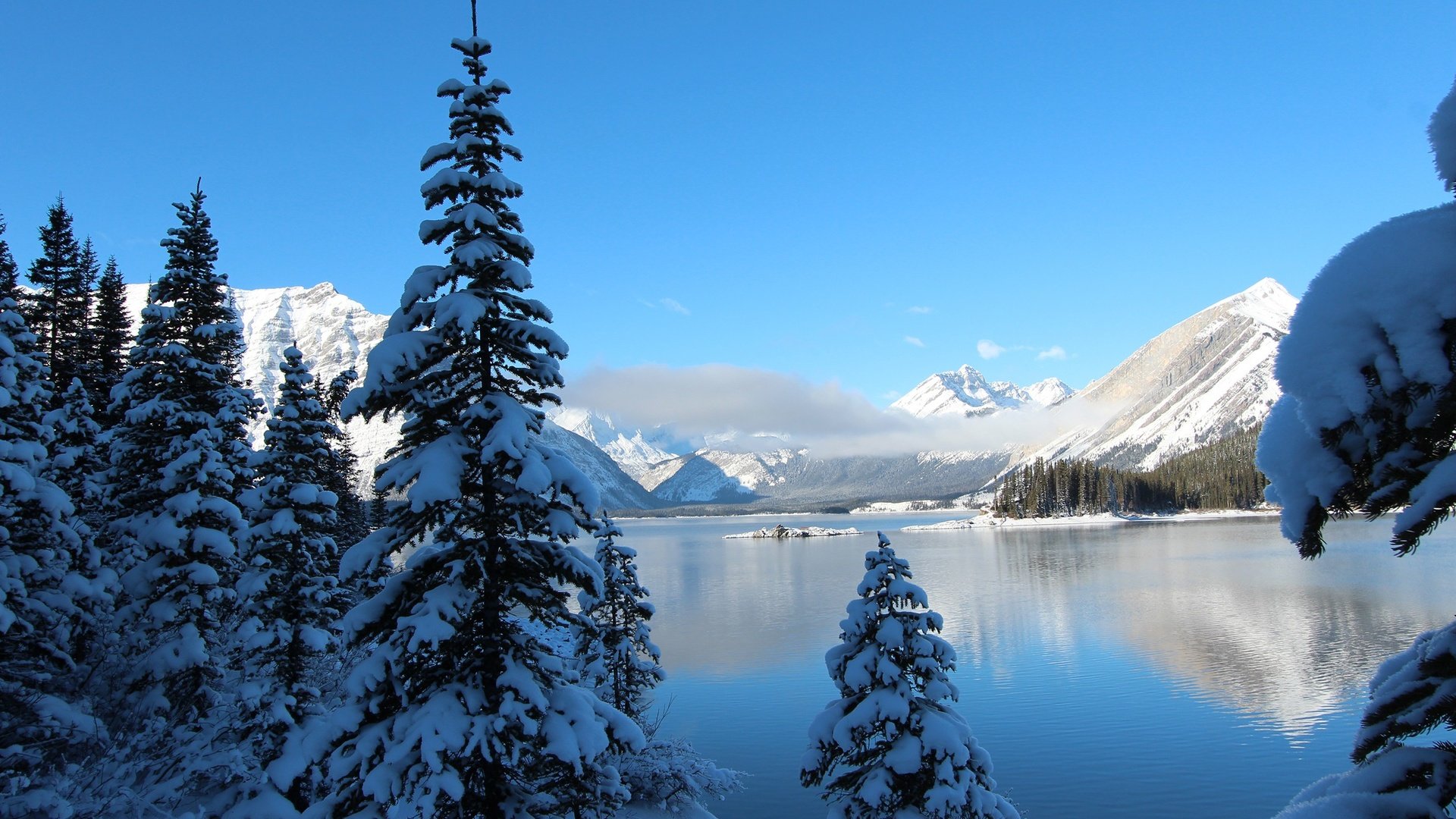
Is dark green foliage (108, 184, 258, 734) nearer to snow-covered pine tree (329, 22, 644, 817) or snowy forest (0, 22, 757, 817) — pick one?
snowy forest (0, 22, 757, 817)

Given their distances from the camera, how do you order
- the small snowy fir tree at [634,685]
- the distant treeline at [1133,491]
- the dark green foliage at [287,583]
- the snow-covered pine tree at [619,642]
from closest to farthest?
the dark green foliage at [287,583]
the small snowy fir tree at [634,685]
the snow-covered pine tree at [619,642]
the distant treeline at [1133,491]

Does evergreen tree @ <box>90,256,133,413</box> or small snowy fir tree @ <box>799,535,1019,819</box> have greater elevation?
evergreen tree @ <box>90,256,133,413</box>

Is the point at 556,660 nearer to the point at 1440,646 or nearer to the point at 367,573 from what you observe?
the point at 367,573

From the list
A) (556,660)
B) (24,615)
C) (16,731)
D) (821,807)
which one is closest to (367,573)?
(556,660)

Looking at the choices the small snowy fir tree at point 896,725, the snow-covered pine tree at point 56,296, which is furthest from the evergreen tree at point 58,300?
the small snowy fir tree at point 896,725

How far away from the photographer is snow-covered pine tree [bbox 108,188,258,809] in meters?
22.9

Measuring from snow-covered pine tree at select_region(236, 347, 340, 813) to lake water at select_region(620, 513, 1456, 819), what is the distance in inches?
548

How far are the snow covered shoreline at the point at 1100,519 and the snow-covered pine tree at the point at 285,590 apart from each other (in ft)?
540

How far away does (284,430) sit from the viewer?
79.3 feet

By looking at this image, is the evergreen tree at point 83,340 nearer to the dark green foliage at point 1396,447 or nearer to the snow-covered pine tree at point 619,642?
the snow-covered pine tree at point 619,642

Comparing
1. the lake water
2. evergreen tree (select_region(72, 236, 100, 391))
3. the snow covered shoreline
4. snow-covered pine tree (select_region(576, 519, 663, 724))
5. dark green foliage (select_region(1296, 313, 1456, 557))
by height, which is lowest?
the lake water

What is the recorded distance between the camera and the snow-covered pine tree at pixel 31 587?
1780 cm

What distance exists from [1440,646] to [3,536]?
25831 mm

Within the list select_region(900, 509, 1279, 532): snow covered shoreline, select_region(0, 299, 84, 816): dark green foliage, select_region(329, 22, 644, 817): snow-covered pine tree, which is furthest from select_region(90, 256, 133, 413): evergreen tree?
select_region(900, 509, 1279, 532): snow covered shoreline
